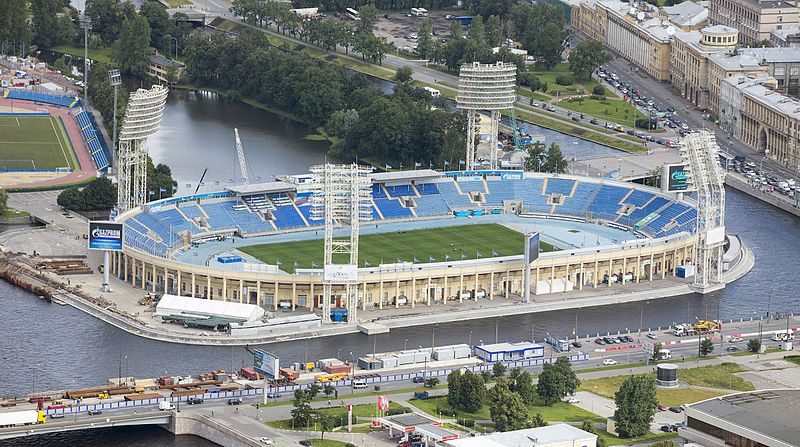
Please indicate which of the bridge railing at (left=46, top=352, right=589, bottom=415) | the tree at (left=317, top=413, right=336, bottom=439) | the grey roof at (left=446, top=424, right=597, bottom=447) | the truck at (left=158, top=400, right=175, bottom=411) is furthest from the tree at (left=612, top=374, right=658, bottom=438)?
the truck at (left=158, top=400, right=175, bottom=411)

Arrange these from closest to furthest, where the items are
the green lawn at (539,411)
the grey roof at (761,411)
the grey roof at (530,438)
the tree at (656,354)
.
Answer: the grey roof at (530,438)
the grey roof at (761,411)
the green lawn at (539,411)
the tree at (656,354)

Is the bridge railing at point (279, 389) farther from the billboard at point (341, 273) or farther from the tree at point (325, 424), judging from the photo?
the billboard at point (341, 273)

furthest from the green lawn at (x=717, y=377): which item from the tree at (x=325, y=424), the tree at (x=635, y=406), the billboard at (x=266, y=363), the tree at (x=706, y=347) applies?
the billboard at (x=266, y=363)

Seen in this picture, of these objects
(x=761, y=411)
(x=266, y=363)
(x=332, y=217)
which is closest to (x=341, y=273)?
(x=332, y=217)

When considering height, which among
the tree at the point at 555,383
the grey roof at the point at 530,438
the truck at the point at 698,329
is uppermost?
the grey roof at the point at 530,438

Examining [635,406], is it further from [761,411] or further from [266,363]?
[266,363]

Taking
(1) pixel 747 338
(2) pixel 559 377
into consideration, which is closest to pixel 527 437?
(2) pixel 559 377
